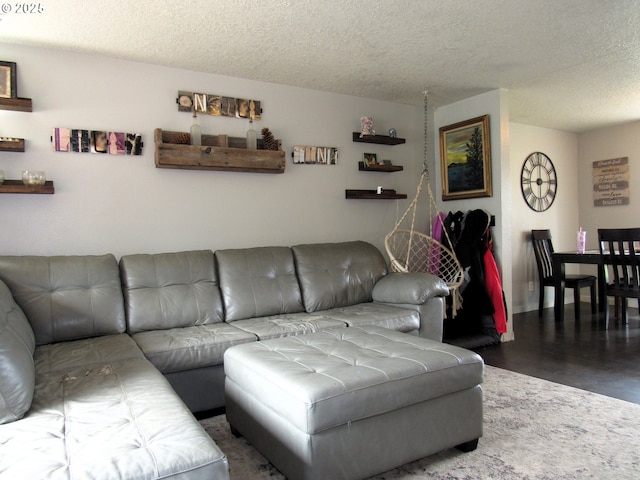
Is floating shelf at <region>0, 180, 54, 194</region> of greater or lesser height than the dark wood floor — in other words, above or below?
above

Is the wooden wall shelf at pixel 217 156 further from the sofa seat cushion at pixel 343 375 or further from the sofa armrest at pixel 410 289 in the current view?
the sofa seat cushion at pixel 343 375

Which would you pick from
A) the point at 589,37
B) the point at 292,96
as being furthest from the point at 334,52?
the point at 589,37

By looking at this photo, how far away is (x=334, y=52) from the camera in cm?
321

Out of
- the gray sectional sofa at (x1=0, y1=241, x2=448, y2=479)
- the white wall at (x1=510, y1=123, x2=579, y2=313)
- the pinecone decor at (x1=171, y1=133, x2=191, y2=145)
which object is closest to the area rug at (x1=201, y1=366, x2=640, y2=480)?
the gray sectional sofa at (x1=0, y1=241, x2=448, y2=479)

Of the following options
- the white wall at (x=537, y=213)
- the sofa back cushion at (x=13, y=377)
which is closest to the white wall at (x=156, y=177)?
the sofa back cushion at (x=13, y=377)

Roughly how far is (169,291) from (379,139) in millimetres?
2433

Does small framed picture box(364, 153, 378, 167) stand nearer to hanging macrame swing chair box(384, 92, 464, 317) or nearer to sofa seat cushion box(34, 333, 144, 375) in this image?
hanging macrame swing chair box(384, 92, 464, 317)

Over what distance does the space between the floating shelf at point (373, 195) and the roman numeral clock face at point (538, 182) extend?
2.16 metres

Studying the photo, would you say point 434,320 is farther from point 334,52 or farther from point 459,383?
point 334,52

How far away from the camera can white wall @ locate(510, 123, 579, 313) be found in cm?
562

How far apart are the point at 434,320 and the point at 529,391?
775 mm

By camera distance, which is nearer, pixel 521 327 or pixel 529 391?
pixel 529 391

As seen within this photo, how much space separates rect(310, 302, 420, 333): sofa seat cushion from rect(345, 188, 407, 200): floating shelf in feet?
4.07

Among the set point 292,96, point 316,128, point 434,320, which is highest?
point 292,96
